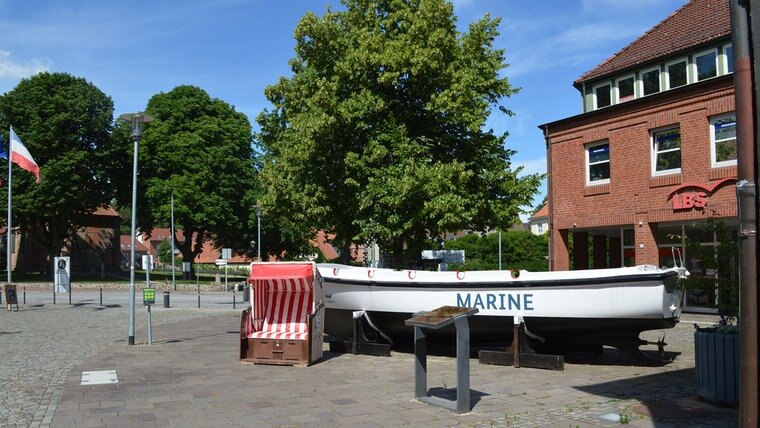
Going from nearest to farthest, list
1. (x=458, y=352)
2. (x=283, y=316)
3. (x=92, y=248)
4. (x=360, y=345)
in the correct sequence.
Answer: (x=458, y=352)
(x=360, y=345)
(x=283, y=316)
(x=92, y=248)

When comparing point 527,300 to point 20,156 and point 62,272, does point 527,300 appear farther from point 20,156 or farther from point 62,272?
point 62,272

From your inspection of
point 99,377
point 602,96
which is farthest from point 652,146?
point 99,377

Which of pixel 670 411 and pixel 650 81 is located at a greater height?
pixel 650 81

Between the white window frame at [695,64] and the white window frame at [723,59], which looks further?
the white window frame at [695,64]

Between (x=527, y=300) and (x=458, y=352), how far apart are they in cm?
360

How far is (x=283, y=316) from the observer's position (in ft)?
41.6

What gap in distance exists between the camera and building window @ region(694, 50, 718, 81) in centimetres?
1997

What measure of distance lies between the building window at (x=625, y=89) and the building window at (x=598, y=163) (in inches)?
70.1

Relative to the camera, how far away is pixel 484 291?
11.1 metres

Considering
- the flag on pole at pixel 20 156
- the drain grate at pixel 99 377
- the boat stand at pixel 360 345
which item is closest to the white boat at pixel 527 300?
the boat stand at pixel 360 345

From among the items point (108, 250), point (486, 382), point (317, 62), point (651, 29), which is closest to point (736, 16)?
point (486, 382)

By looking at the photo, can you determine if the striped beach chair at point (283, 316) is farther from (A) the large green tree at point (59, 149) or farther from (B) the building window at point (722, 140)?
(A) the large green tree at point (59, 149)

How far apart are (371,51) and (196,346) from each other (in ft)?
31.4

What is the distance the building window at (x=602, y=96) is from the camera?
23.4 m
